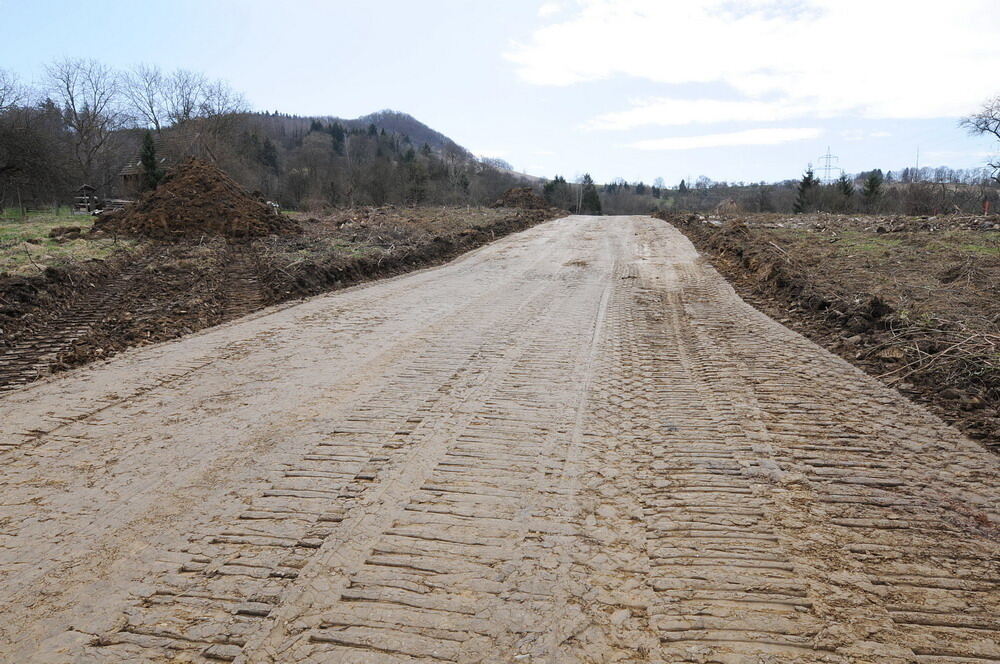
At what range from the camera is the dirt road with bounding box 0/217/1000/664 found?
2481mm

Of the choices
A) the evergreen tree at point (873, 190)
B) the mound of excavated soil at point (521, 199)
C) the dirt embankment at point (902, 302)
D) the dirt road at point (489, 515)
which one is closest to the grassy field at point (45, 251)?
the dirt road at point (489, 515)

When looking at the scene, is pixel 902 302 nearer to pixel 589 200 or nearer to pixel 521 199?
pixel 521 199

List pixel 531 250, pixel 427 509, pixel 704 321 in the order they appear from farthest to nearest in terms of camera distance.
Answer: pixel 531 250 < pixel 704 321 < pixel 427 509

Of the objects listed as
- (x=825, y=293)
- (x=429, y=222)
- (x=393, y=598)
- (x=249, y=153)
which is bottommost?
(x=393, y=598)

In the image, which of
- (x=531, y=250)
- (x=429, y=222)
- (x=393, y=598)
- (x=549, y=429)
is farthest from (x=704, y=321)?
(x=429, y=222)

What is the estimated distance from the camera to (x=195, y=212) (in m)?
17.1

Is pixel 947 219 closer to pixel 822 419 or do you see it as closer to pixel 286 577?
pixel 822 419

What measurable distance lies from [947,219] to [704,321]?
19.2m

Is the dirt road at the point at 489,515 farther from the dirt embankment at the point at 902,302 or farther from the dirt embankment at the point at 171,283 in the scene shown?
the dirt embankment at the point at 171,283

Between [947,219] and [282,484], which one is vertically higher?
[947,219]

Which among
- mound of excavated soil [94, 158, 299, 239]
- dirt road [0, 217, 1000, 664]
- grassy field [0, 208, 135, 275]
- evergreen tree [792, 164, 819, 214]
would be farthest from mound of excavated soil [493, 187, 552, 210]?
dirt road [0, 217, 1000, 664]

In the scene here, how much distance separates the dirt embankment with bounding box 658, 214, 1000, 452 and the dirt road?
48cm

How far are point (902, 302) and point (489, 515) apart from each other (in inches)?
300

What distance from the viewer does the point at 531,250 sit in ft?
58.6
